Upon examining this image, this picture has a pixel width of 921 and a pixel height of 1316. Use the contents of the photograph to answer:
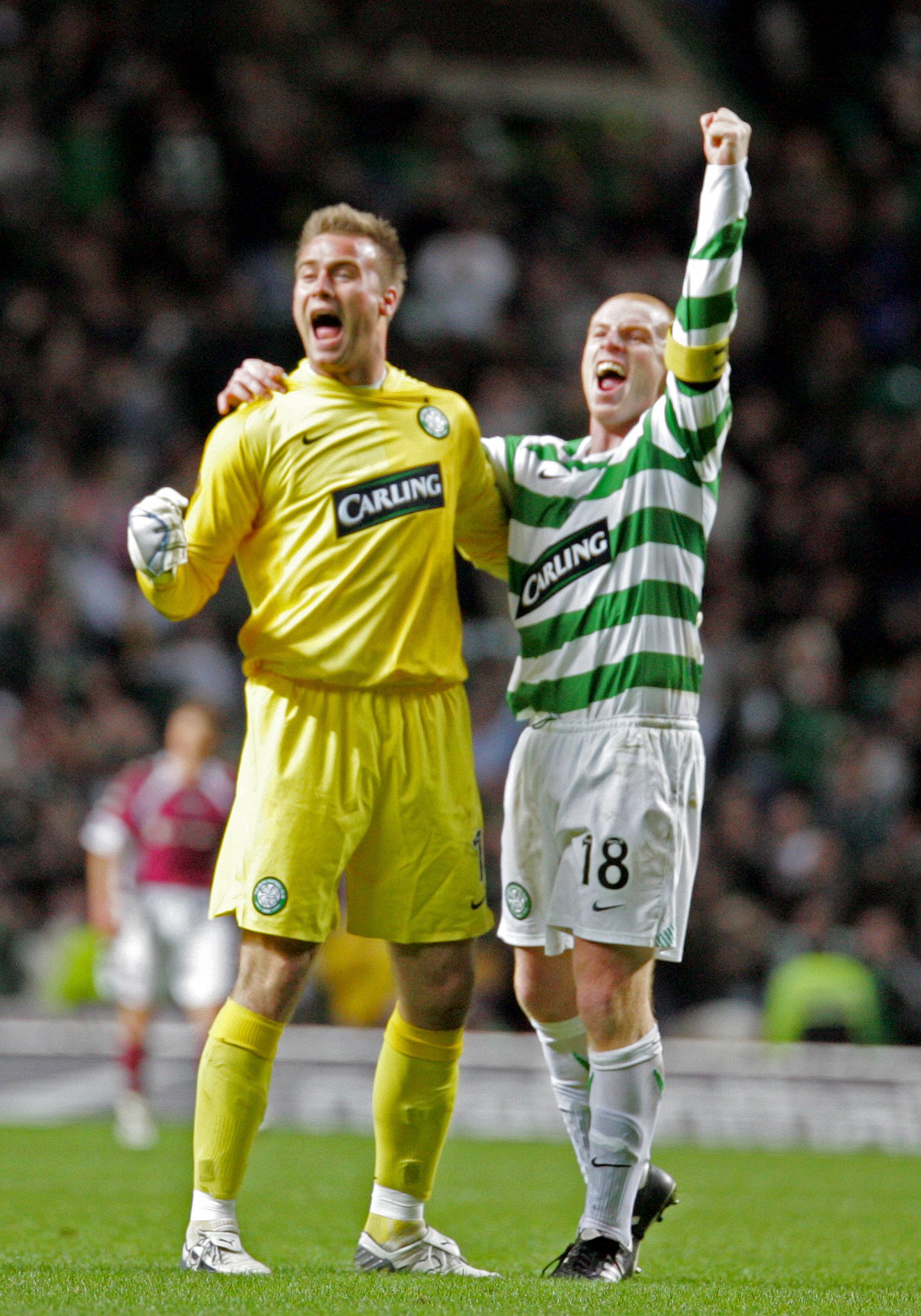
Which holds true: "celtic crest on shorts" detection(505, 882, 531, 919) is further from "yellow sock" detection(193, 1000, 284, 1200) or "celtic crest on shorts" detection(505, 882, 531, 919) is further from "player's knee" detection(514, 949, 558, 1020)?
"yellow sock" detection(193, 1000, 284, 1200)

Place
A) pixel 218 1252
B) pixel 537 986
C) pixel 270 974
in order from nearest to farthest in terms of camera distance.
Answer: pixel 218 1252
pixel 270 974
pixel 537 986

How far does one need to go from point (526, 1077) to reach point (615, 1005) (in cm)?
484

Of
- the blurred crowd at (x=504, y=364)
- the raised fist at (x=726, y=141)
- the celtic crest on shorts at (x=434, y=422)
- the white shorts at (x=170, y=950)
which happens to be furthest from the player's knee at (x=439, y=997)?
the blurred crowd at (x=504, y=364)

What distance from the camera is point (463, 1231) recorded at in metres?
5.11

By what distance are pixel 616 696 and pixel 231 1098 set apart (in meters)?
1.17

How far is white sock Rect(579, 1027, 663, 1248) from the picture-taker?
3828mm

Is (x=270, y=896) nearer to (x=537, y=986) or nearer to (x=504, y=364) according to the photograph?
(x=537, y=986)

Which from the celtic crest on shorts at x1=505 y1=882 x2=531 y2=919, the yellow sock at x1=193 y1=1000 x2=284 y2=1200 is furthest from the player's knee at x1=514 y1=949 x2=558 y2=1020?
the yellow sock at x1=193 y1=1000 x2=284 y2=1200

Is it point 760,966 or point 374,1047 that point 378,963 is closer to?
point 374,1047

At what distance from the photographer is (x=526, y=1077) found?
854 centimetres

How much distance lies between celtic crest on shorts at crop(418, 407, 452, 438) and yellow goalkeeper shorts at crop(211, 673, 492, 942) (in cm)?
58

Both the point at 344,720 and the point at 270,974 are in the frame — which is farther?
the point at 344,720

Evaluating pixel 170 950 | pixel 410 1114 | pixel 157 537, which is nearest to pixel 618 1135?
pixel 410 1114

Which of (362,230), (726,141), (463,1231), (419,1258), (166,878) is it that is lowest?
(463,1231)
